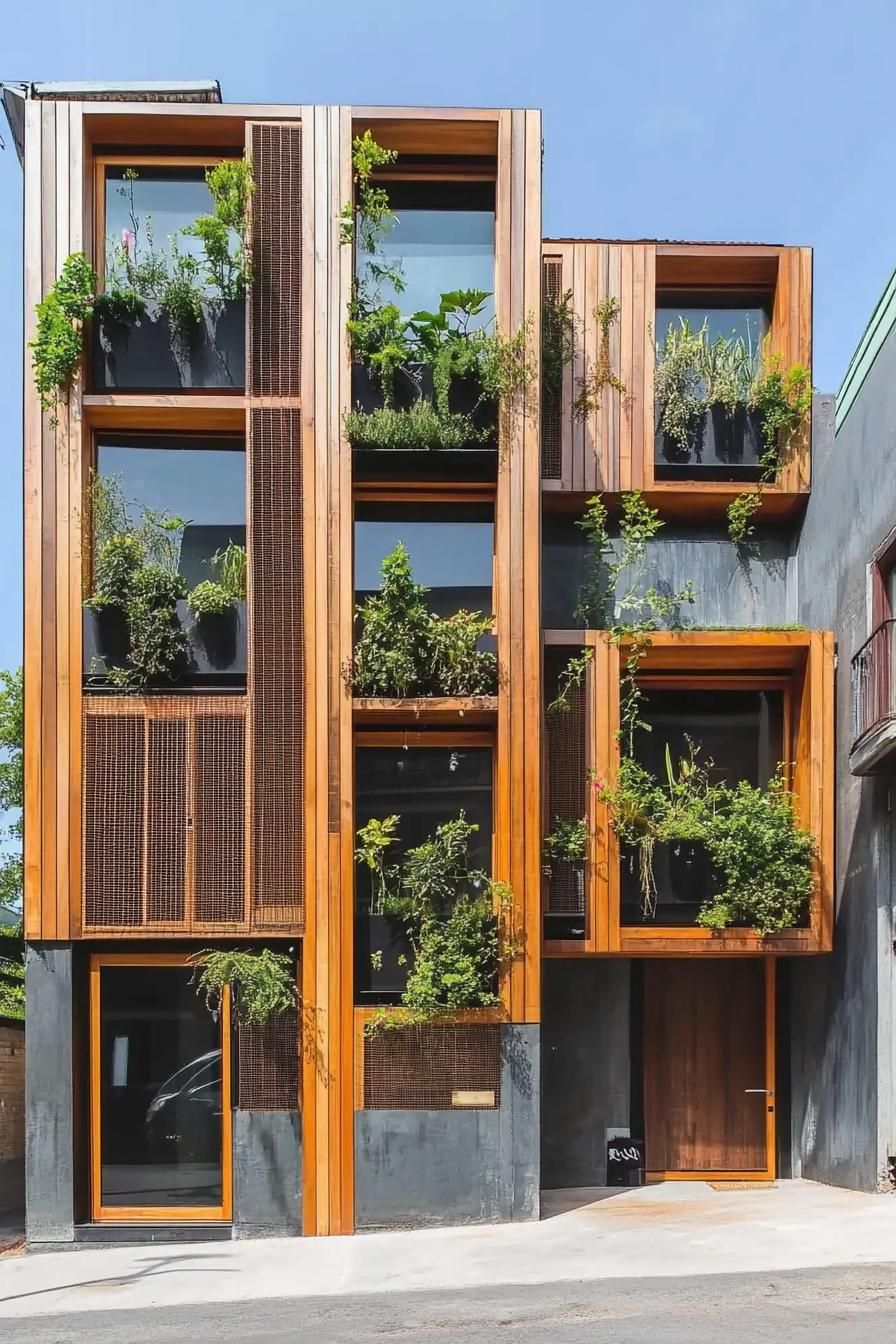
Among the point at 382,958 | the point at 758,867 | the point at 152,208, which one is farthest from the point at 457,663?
the point at 152,208

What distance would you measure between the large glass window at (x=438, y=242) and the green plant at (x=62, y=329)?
9.02 feet

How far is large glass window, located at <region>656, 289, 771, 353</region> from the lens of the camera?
50.3 ft

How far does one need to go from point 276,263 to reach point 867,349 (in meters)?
5.97

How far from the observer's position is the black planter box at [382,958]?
12484mm

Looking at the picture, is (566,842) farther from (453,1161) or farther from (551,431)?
Result: (551,431)

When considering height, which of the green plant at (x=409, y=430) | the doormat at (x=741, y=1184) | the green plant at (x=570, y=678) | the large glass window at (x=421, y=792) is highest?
the green plant at (x=409, y=430)

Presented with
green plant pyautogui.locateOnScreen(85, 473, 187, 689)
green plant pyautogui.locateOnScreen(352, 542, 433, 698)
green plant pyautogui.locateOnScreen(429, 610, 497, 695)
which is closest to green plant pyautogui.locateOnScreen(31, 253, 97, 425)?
green plant pyautogui.locateOnScreen(85, 473, 187, 689)

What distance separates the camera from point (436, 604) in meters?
13.2

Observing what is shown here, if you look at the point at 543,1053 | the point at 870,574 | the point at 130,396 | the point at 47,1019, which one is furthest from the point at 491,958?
the point at 130,396

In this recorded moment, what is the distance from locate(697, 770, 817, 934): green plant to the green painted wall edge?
4.28m

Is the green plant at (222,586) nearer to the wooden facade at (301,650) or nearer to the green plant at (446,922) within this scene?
the wooden facade at (301,650)

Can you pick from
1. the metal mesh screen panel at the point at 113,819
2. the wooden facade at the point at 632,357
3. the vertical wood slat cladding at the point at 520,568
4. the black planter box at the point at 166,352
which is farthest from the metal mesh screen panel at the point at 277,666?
the wooden facade at the point at 632,357

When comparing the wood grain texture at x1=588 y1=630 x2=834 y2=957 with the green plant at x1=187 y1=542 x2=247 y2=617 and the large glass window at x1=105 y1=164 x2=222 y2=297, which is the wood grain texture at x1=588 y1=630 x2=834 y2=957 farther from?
the large glass window at x1=105 y1=164 x2=222 y2=297

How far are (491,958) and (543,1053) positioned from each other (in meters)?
2.75
